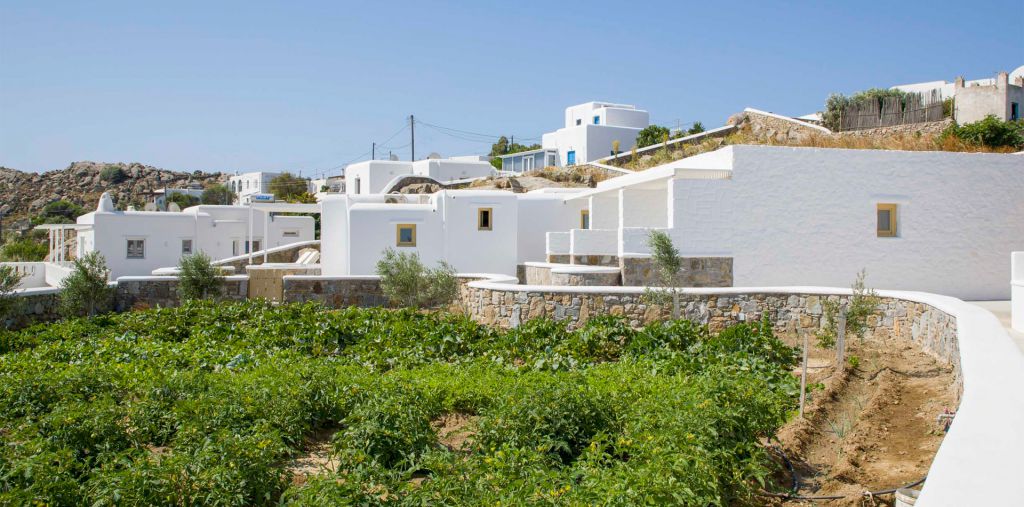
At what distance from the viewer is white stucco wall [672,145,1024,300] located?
1942cm

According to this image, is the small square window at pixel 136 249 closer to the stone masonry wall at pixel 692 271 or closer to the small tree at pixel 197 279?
the small tree at pixel 197 279

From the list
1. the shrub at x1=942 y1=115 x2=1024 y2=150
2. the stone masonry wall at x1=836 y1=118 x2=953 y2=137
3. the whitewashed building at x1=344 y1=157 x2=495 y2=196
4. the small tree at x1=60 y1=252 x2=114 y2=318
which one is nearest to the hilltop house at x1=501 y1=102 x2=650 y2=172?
the whitewashed building at x1=344 y1=157 x2=495 y2=196

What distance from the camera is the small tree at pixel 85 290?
17562mm

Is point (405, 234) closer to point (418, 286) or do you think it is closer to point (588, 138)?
point (418, 286)

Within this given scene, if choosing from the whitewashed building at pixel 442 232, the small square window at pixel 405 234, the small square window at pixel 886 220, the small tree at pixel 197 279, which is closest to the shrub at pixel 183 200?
the whitewashed building at pixel 442 232

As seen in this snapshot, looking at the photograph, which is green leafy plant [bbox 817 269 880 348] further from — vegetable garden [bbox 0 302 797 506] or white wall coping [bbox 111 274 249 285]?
white wall coping [bbox 111 274 249 285]

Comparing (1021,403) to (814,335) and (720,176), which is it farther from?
(720,176)

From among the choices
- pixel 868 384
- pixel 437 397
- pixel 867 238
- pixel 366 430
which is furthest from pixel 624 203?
pixel 366 430

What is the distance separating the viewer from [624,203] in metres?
21.6

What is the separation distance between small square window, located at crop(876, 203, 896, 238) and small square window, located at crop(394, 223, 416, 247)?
43.4ft

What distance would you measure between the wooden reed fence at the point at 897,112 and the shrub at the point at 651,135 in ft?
48.9

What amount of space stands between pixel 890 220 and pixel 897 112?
12.2 meters

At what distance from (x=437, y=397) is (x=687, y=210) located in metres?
12.0

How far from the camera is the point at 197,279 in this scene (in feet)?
64.2
